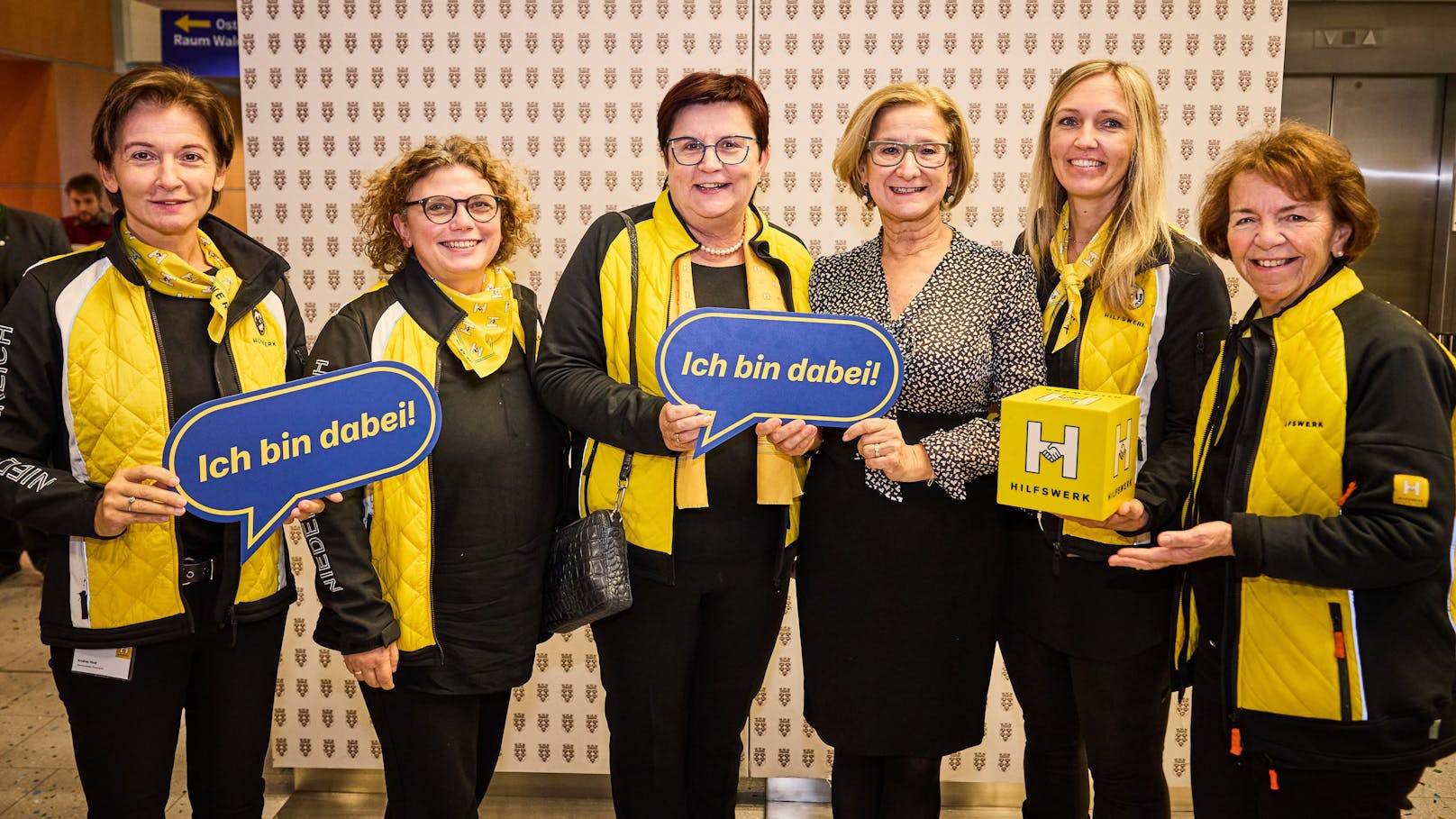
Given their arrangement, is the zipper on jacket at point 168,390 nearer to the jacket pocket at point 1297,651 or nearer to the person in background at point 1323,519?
the person in background at point 1323,519

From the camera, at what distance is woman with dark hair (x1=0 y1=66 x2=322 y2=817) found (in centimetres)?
181

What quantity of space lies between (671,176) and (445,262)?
51cm

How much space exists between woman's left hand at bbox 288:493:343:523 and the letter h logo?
1.33 m

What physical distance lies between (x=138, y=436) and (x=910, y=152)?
1.60 meters

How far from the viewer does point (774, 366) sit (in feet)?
6.41

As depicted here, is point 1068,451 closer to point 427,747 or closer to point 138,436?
point 427,747

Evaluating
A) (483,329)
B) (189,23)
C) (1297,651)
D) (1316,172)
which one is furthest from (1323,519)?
(189,23)

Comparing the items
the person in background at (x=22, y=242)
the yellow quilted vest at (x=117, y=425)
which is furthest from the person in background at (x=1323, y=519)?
the person in background at (x=22, y=242)

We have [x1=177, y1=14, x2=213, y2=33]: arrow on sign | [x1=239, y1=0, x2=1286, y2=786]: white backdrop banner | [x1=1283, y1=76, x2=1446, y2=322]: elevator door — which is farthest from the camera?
[x1=177, y1=14, x2=213, y2=33]: arrow on sign

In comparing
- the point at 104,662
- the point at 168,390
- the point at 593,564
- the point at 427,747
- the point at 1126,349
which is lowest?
the point at 427,747

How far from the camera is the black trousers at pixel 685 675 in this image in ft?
6.91

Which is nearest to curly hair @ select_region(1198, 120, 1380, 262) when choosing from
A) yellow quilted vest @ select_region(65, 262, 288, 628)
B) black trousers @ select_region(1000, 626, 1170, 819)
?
black trousers @ select_region(1000, 626, 1170, 819)

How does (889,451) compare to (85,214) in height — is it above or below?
below

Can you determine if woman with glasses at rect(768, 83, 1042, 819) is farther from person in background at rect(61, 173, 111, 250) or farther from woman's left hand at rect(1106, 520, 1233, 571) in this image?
person in background at rect(61, 173, 111, 250)
